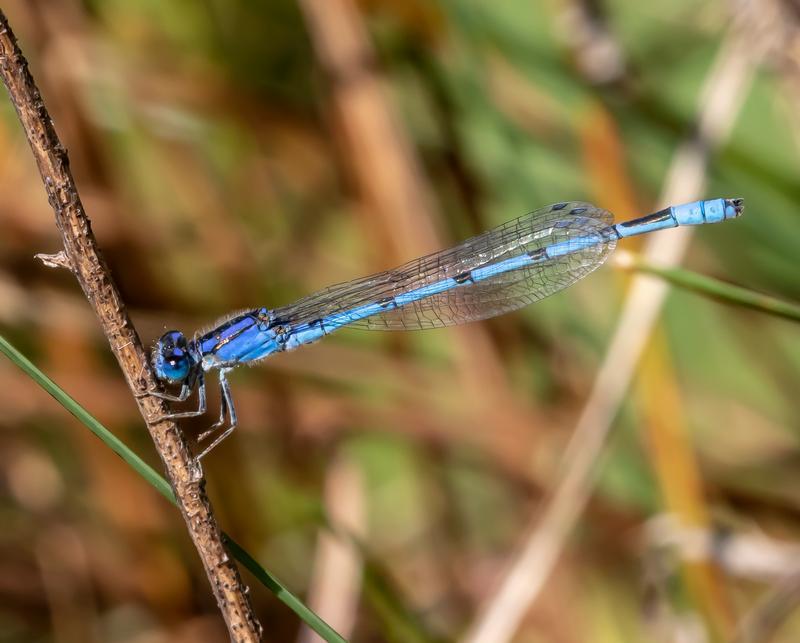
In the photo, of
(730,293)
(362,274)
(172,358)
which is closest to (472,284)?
(362,274)

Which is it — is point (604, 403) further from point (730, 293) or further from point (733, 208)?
point (730, 293)

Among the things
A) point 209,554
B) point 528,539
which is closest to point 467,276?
point 528,539

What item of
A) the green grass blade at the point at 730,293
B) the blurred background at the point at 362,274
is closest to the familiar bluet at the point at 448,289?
the blurred background at the point at 362,274

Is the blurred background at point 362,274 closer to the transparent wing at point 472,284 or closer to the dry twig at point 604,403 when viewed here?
the dry twig at point 604,403

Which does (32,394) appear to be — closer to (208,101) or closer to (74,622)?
(74,622)

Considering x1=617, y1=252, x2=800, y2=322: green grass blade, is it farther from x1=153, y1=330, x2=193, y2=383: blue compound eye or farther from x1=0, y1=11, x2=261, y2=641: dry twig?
x1=153, y1=330, x2=193, y2=383: blue compound eye
